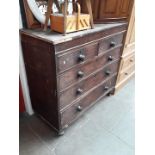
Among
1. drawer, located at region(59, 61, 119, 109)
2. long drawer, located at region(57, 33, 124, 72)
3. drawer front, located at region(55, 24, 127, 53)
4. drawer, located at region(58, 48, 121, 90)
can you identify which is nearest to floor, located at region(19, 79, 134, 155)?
drawer, located at region(59, 61, 119, 109)

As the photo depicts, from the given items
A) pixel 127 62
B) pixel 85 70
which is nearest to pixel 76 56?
pixel 85 70

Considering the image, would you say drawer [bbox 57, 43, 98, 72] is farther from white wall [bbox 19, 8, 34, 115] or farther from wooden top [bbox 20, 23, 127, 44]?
white wall [bbox 19, 8, 34, 115]

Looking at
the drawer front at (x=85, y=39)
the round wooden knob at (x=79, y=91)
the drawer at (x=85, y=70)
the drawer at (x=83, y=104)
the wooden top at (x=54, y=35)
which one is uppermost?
the wooden top at (x=54, y=35)

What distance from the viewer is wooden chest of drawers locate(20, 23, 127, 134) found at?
1076mm

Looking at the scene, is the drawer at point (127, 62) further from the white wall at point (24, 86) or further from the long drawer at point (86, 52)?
the white wall at point (24, 86)

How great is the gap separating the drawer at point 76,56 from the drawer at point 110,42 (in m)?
0.09

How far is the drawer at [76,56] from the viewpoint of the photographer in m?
1.08

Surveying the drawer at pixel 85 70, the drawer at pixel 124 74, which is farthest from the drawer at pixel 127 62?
the drawer at pixel 85 70

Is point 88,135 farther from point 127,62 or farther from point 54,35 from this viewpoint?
point 127,62

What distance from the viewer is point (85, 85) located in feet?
4.75

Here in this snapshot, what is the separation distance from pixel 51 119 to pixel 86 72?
535 mm
